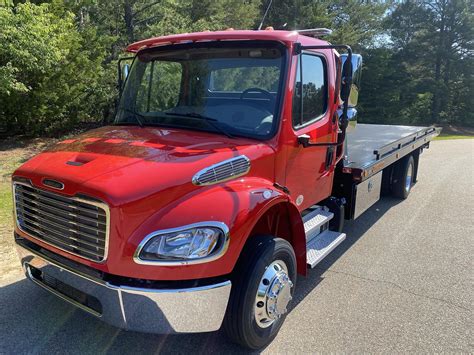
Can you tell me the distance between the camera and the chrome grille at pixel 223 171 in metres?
2.80

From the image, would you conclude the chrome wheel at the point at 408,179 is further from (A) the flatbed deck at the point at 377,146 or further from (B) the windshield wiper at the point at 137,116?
(B) the windshield wiper at the point at 137,116

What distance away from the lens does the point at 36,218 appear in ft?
9.84

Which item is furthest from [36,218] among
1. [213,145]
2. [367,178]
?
[367,178]

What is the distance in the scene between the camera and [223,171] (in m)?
2.93

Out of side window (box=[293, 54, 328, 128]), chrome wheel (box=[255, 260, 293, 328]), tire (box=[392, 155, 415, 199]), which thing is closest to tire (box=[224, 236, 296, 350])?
chrome wheel (box=[255, 260, 293, 328])

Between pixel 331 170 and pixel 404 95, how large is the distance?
3381cm

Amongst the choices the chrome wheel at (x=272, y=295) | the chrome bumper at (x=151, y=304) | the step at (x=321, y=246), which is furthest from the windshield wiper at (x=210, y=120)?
the step at (x=321, y=246)

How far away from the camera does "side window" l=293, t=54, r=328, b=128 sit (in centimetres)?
358

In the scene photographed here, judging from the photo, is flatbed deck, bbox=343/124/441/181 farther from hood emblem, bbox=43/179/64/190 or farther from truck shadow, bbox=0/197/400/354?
hood emblem, bbox=43/179/64/190

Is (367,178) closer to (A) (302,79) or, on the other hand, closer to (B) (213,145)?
(A) (302,79)

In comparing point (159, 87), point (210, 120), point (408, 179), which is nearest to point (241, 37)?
point (210, 120)

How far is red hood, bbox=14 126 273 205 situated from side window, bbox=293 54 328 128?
0.59 meters

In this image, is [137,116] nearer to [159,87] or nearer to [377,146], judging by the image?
[159,87]

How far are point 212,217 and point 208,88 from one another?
152cm
